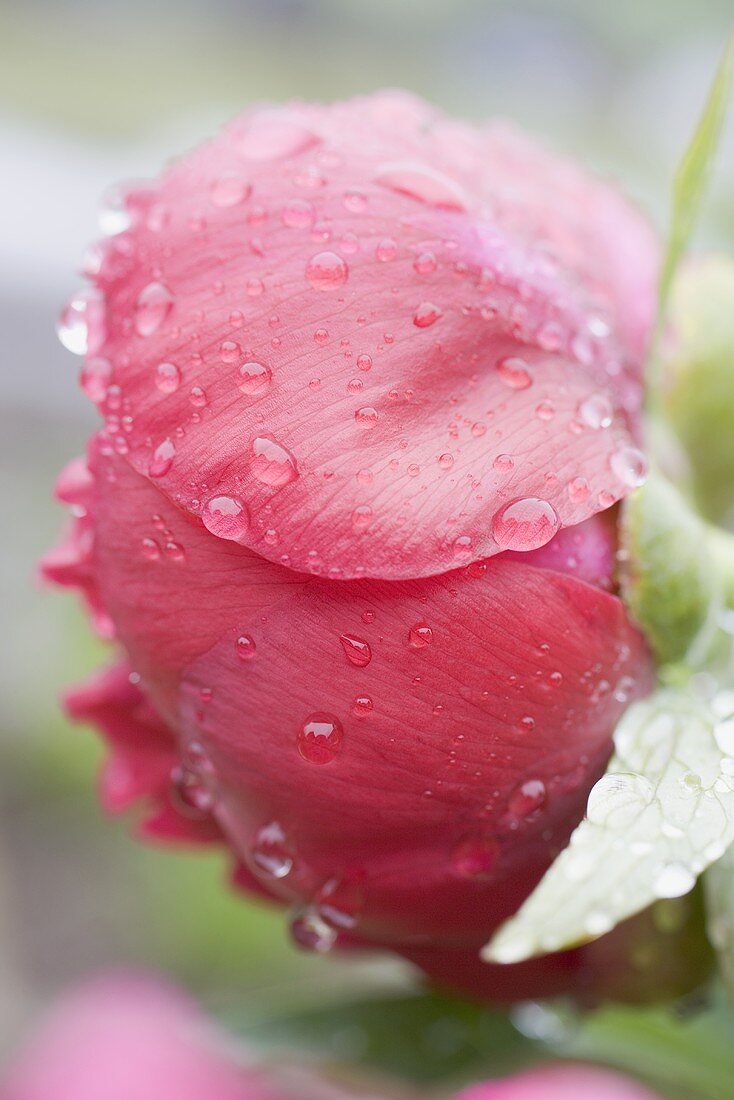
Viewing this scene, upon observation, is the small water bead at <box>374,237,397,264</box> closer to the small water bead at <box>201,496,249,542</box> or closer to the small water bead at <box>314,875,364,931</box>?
the small water bead at <box>201,496,249,542</box>

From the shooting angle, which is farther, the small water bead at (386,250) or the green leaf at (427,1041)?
the green leaf at (427,1041)

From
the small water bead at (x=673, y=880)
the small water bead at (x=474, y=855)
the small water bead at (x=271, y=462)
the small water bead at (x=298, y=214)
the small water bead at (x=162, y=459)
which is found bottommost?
the small water bead at (x=474, y=855)

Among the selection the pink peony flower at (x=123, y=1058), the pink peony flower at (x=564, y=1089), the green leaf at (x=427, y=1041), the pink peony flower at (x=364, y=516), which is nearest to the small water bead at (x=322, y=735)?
the pink peony flower at (x=364, y=516)

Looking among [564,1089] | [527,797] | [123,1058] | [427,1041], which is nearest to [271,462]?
[527,797]

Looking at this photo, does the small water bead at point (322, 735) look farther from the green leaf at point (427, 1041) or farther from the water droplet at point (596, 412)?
the green leaf at point (427, 1041)

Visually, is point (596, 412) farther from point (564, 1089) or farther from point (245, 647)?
point (564, 1089)

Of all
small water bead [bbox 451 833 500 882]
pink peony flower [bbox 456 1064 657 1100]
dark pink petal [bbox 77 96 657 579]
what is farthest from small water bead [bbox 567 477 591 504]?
pink peony flower [bbox 456 1064 657 1100]
